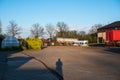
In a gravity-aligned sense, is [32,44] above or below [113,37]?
below

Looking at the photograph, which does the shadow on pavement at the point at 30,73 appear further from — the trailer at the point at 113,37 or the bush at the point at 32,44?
the trailer at the point at 113,37

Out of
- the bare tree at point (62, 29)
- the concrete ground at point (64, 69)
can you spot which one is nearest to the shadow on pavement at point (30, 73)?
the concrete ground at point (64, 69)

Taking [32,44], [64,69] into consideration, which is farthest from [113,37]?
[64,69]

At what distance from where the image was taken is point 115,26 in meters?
93.8

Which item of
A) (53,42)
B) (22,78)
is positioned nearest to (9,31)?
(53,42)

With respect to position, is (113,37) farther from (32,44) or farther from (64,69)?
(64,69)

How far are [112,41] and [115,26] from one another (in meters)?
36.3

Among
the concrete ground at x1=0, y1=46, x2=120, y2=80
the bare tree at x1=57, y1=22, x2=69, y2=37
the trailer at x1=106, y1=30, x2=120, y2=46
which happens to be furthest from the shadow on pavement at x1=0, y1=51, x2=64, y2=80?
the bare tree at x1=57, y1=22, x2=69, y2=37

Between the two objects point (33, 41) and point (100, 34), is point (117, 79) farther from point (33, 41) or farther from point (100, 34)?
point (100, 34)

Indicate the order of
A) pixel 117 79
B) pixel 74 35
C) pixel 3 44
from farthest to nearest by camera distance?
Answer: pixel 74 35 → pixel 3 44 → pixel 117 79

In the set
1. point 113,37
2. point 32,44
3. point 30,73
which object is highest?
point 113,37

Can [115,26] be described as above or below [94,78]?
above

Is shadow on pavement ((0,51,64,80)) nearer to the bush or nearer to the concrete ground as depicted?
the concrete ground

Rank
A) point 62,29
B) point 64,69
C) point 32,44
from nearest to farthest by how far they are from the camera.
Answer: point 64,69 < point 32,44 < point 62,29
